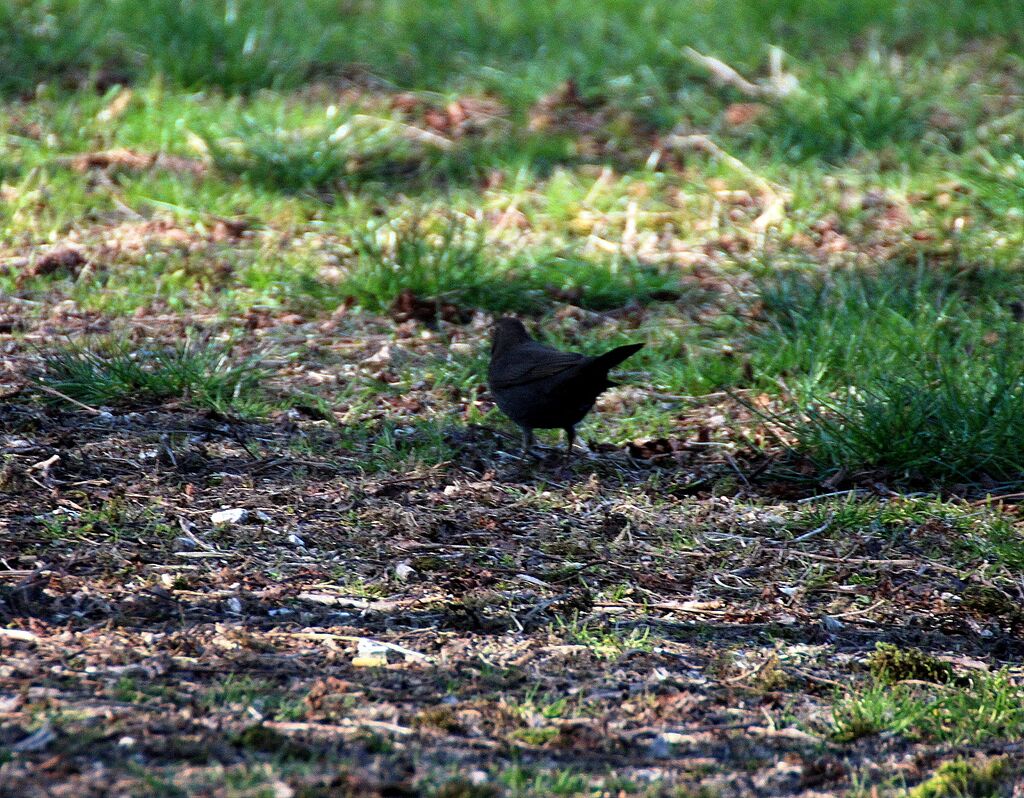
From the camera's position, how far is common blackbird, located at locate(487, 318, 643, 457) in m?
4.91

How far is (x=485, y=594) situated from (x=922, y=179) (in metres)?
4.89

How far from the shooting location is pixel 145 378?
523 cm

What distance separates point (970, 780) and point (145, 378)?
A: 3445 millimetres

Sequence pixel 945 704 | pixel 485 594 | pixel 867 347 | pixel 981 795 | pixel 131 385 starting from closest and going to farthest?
pixel 981 795 → pixel 945 704 → pixel 485 594 → pixel 131 385 → pixel 867 347

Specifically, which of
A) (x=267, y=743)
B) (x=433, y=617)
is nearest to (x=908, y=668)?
(x=433, y=617)

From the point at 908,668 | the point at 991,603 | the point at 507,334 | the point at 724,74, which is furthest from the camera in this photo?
the point at 724,74

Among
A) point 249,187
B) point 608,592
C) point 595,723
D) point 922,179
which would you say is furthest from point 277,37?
point 595,723

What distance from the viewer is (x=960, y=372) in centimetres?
535

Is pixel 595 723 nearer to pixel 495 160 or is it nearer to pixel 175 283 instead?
pixel 175 283

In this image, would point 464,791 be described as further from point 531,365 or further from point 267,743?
point 531,365

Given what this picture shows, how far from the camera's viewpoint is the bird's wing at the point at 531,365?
5.01 metres

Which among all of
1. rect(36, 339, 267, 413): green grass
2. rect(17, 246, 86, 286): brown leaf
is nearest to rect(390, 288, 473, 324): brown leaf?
rect(36, 339, 267, 413): green grass

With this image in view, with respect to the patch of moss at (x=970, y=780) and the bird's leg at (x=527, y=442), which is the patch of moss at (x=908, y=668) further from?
the bird's leg at (x=527, y=442)

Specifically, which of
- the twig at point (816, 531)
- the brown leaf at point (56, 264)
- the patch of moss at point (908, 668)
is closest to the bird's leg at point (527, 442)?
the twig at point (816, 531)
